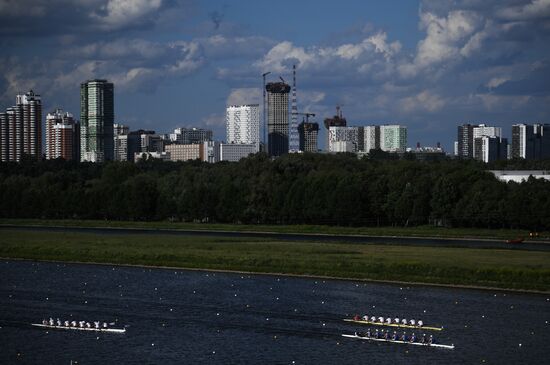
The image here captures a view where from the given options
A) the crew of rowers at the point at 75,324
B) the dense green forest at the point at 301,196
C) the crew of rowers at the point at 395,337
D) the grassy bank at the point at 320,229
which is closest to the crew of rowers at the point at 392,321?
the crew of rowers at the point at 395,337

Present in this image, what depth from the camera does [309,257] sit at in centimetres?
8512

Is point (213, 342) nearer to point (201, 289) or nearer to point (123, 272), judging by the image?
point (201, 289)

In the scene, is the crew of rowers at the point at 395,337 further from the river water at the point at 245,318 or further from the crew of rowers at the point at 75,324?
the crew of rowers at the point at 75,324

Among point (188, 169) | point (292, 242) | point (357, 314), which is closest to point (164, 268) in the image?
point (292, 242)

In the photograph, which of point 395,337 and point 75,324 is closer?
point 395,337

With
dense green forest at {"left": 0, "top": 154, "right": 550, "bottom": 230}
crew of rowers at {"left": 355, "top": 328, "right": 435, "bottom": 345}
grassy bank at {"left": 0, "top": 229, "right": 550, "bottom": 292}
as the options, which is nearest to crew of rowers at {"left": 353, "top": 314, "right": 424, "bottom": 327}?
crew of rowers at {"left": 355, "top": 328, "right": 435, "bottom": 345}

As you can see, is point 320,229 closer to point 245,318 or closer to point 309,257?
point 309,257

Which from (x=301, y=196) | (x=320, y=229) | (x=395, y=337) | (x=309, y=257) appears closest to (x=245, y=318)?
(x=395, y=337)

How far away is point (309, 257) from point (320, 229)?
3873 centimetres

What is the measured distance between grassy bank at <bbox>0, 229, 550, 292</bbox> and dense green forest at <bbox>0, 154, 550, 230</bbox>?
79.3ft

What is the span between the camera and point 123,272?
81438 millimetres

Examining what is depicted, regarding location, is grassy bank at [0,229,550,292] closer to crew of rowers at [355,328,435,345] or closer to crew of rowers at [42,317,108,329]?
crew of rowers at [355,328,435,345]

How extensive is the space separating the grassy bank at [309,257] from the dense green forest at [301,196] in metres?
24.2

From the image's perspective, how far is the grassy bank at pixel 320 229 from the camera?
11144cm
